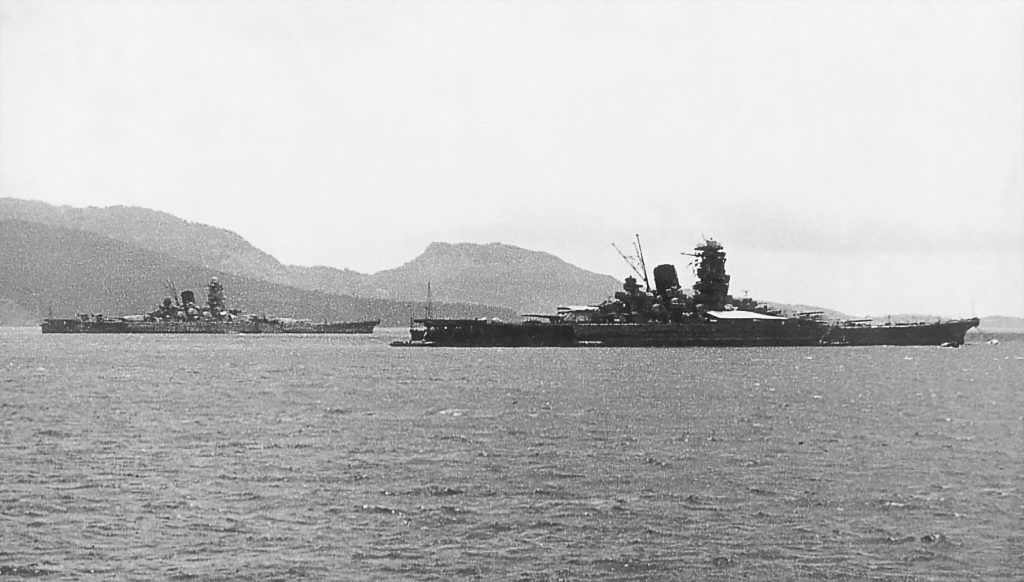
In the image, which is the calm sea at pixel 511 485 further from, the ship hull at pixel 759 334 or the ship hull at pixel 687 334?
the ship hull at pixel 687 334

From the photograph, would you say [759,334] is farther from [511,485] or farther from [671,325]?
[511,485]

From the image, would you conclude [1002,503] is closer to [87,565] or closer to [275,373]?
[87,565]

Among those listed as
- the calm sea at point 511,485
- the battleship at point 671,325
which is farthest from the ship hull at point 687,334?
the calm sea at point 511,485

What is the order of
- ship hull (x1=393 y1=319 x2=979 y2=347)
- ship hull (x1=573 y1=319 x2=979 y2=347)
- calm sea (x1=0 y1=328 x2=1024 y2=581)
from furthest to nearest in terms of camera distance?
ship hull (x1=393 y1=319 x2=979 y2=347)
ship hull (x1=573 y1=319 x2=979 y2=347)
calm sea (x1=0 y1=328 x2=1024 y2=581)

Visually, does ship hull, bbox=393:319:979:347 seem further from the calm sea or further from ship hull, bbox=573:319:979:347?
the calm sea

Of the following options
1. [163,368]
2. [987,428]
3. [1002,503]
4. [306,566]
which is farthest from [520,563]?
[163,368]

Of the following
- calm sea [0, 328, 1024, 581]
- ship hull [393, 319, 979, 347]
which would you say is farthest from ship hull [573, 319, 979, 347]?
calm sea [0, 328, 1024, 581]
